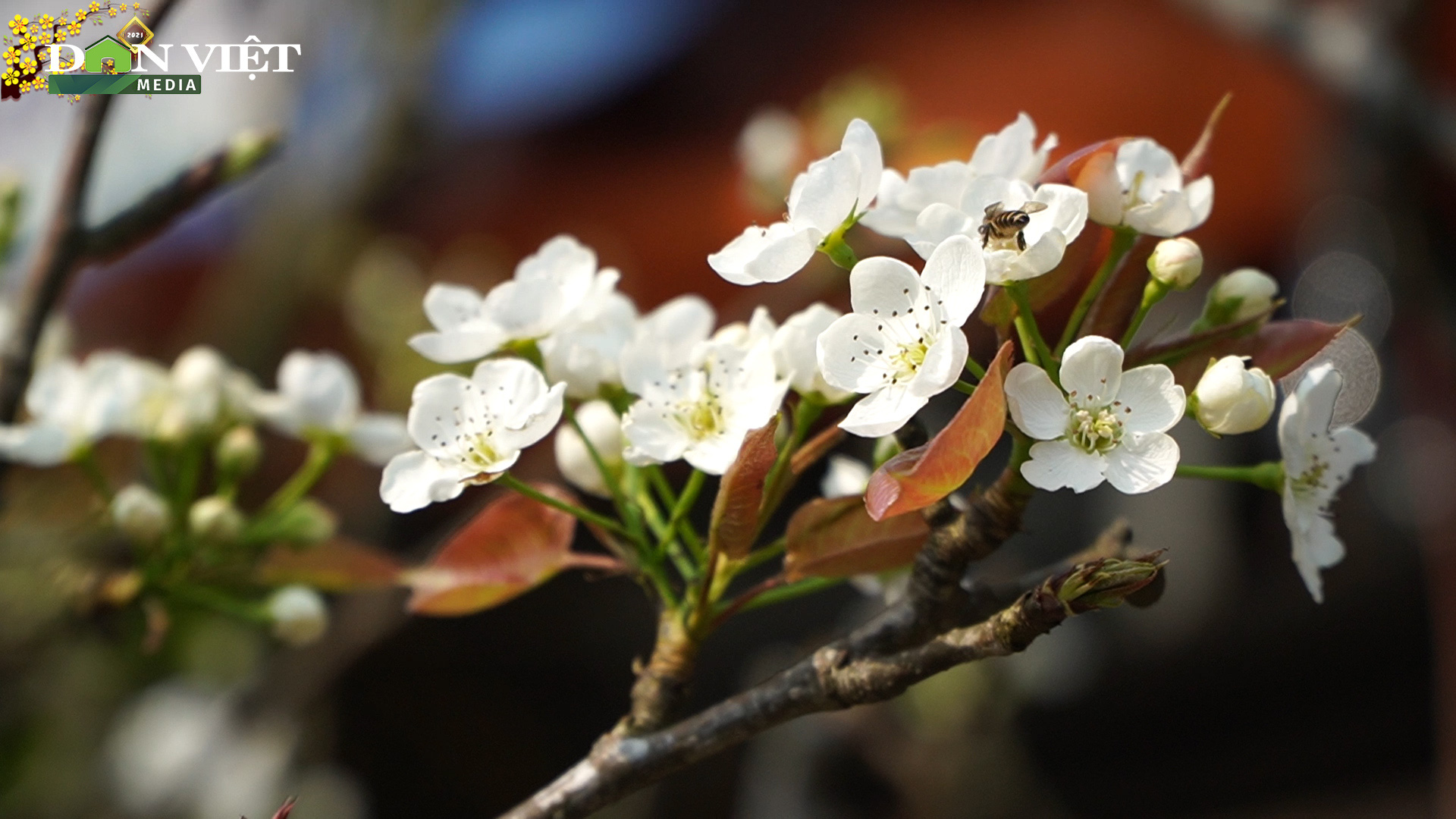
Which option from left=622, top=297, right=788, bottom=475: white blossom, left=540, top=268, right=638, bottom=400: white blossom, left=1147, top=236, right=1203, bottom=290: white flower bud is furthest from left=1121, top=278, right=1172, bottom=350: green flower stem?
left=540, top=268, right=638, bottom=400: white blossom

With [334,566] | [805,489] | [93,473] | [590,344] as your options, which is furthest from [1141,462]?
[805,489]

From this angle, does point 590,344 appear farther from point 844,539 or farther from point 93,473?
point 93,473

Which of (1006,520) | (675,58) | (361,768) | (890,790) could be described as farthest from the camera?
(675,58)

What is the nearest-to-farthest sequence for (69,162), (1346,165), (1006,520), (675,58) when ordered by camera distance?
(1006,520) < (69,162) < (1346,165) < (675,58)

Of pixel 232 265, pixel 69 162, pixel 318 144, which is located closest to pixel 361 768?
pixel 232 265

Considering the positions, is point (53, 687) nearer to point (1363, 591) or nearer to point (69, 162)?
point (69, 162)
